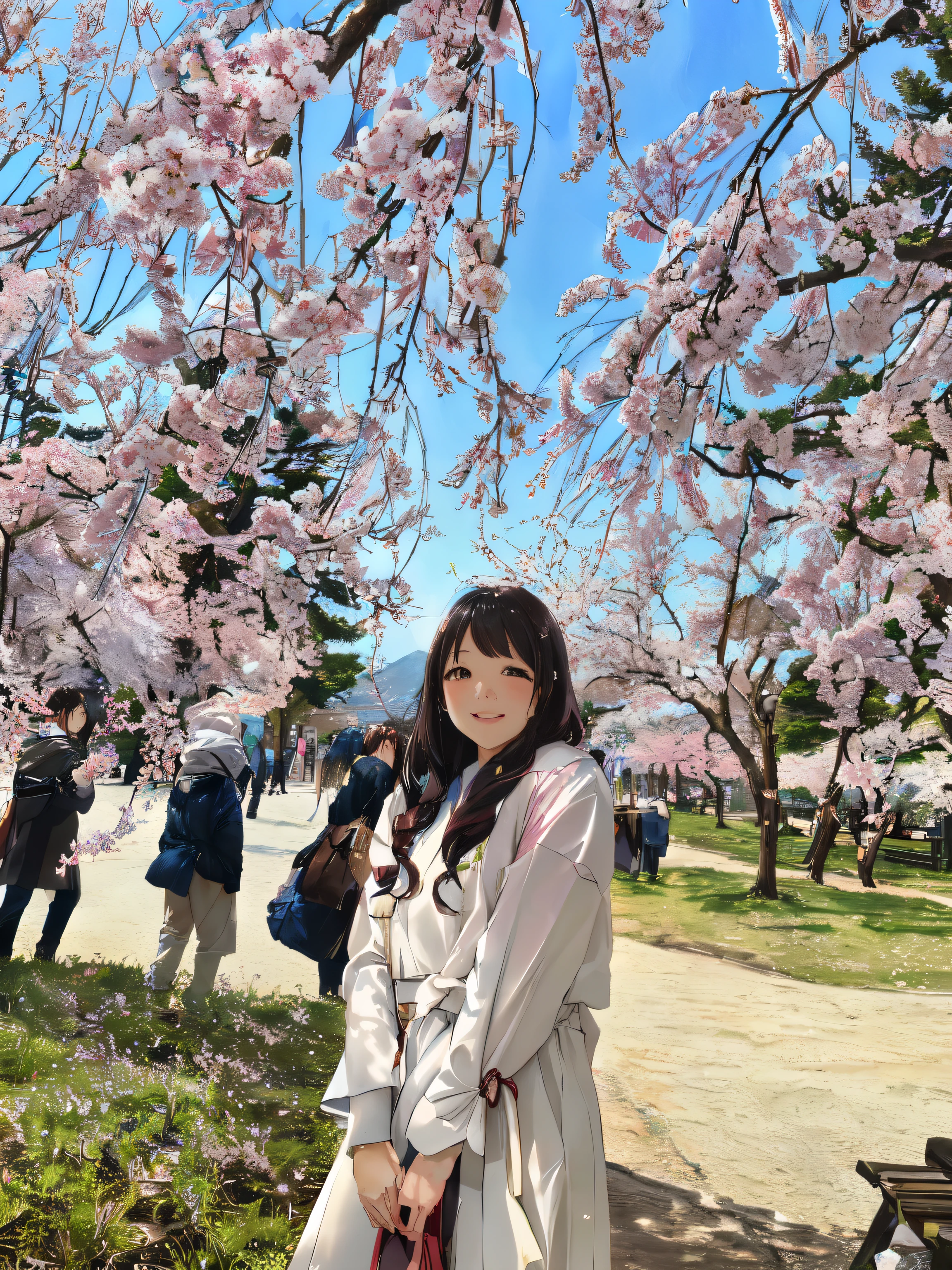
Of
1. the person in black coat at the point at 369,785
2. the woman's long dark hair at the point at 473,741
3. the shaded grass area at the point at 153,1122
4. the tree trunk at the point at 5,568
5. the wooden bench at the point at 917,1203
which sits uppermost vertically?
the tree trunk at the point at 5,568

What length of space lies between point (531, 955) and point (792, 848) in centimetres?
227

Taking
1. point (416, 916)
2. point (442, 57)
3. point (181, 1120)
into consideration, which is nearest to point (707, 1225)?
point (181, 1120)

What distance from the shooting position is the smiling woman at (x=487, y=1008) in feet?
3.62

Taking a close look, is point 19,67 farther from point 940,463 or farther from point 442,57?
point 940,463

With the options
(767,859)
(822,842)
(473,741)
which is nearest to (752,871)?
(767,859)

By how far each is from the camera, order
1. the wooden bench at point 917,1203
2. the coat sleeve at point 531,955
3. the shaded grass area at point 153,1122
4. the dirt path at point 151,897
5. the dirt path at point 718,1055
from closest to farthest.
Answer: the coat sleeve at point 531,955, the wooden bench at point 917,1203, the shaded grass area at point 153,1122, the dirt path at point 718,1055, the dirt path at point 151,897

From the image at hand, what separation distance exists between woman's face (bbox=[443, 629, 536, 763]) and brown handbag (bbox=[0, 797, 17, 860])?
2209mm

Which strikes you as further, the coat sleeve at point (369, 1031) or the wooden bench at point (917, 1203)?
the wooden bench at point (917, 1203)

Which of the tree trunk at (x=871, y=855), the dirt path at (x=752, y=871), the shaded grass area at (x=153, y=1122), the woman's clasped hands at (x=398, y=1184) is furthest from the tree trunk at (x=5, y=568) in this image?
the tree trunk at (x=871, y=855)

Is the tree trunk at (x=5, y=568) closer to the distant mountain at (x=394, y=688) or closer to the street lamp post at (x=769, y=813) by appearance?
the distant mountain at (x=394, y=688)

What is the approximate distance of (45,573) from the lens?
2.83 metres

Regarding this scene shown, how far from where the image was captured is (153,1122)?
2.45m

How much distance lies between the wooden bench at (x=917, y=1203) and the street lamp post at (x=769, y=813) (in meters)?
1.09

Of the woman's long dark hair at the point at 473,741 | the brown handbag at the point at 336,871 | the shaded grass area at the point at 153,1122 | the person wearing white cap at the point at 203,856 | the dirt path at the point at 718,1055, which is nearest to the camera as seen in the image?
the woman's long dark hair at the point at 473,741
